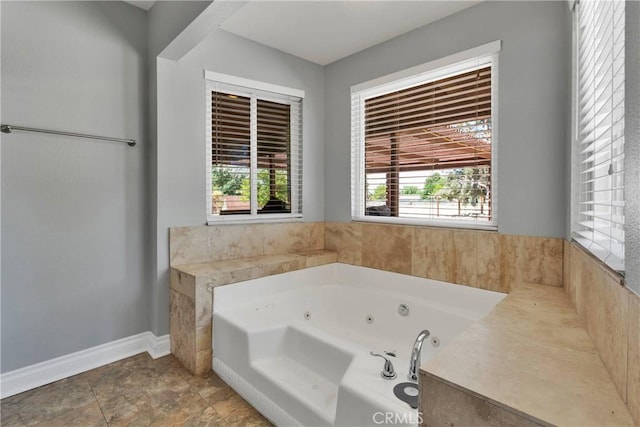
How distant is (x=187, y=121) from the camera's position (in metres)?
2.60

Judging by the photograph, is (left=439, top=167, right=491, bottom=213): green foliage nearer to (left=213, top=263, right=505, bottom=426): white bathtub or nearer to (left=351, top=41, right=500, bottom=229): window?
(left=351, top=41, right=500, bottom=229): window

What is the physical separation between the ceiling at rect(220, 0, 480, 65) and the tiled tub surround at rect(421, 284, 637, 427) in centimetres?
227

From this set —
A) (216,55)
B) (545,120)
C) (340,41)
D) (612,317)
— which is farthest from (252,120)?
(612,317)

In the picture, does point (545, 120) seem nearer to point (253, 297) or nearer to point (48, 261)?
point (253, 297)

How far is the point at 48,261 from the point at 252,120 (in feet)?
6.11

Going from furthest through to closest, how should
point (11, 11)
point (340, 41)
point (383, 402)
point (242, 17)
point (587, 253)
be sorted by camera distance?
point (340, 41) < point (242, 17) < point (11, 11) < point (587, 253) < point (383, 402)

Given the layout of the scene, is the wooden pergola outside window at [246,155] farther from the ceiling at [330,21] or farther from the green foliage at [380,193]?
the green foliage at [380,193]

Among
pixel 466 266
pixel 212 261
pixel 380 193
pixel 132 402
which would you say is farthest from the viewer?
pixel 380 193

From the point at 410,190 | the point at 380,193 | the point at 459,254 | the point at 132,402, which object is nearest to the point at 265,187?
the point at 380,193

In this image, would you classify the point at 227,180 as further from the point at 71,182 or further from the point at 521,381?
the point at 521,381

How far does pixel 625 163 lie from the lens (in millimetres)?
862

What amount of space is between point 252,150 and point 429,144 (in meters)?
1.56

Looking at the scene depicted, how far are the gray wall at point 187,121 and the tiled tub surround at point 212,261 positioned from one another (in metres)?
0.09

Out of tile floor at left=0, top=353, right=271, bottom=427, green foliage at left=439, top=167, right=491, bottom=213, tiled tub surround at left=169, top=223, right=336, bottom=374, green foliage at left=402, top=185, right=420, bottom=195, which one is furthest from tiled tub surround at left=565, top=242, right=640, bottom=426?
tiled tub surround at left=169, top=223, right=336, bottom=374
